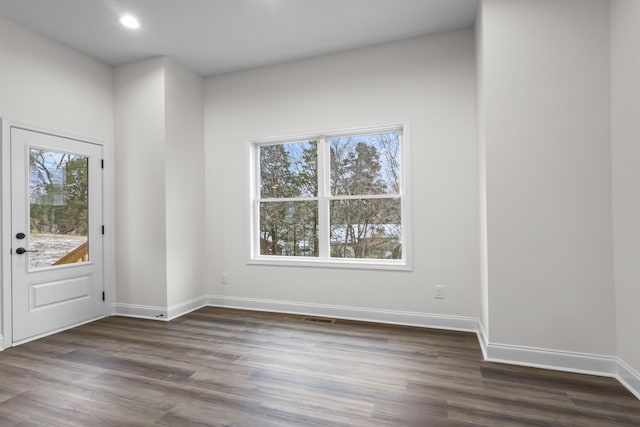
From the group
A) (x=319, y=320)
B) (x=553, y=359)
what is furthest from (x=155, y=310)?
(x=553, y=359)

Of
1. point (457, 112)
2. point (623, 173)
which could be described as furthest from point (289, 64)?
point (623, 173)

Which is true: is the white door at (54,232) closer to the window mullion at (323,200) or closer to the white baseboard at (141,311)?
the white baseboard at (141,311)

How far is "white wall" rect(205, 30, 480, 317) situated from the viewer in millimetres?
3432

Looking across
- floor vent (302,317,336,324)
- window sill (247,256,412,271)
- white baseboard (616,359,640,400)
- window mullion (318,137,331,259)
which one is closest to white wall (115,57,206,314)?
window sill (247,256,412,271)

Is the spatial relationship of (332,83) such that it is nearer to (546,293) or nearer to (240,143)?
(240,143)

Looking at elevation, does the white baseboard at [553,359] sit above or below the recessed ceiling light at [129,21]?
below

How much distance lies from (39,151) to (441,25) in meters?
4.25

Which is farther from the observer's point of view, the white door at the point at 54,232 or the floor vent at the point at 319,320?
the floor vent at the point at 319,320

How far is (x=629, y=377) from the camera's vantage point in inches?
88.2

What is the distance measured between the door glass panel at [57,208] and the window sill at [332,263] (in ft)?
6.35

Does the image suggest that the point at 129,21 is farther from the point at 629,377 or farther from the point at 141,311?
the point at 629,377

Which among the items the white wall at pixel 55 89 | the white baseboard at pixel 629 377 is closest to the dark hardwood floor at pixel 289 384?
the white baseboard at pixel 629 377

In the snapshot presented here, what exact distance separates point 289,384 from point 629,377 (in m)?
2.27

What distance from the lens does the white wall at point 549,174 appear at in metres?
2.46
